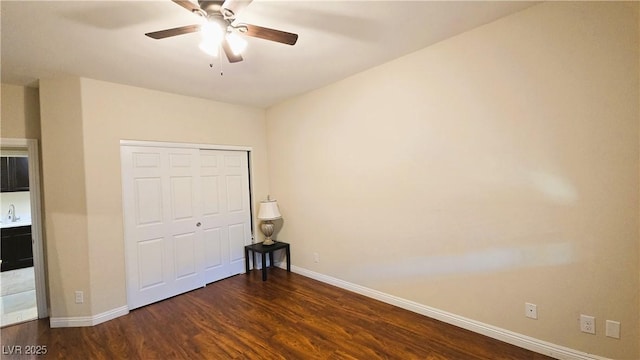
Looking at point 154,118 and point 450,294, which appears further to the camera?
point 154,118

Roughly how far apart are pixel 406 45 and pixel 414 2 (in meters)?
0.64

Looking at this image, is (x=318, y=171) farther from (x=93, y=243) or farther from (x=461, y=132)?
(x=93, y=243)

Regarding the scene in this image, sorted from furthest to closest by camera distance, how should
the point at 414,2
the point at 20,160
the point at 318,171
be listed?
the point at 20,160
the point at 318,171
the point at 414,2

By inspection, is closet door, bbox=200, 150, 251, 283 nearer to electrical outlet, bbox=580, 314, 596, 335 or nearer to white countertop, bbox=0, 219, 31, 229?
electrical outlet, bbox=580, 314, 596, 335

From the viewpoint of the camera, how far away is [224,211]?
3.95 m

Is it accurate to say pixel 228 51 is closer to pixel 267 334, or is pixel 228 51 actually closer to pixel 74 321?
pixel 267 334

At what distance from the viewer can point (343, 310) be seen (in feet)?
9.30

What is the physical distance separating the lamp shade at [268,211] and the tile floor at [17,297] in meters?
2.77

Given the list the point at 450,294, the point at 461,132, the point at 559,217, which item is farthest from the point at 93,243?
the point at 559,217

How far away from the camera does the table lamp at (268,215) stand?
3.91m

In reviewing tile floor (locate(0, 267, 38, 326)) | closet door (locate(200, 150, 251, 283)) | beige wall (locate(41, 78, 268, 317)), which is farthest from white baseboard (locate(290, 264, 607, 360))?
tile floor (locate(0, 267, 38, 326))

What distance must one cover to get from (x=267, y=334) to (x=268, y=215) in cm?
175

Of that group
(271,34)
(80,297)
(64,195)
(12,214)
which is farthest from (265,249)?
(12,214)

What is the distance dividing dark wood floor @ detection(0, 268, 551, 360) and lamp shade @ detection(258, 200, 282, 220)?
111 centimetres
